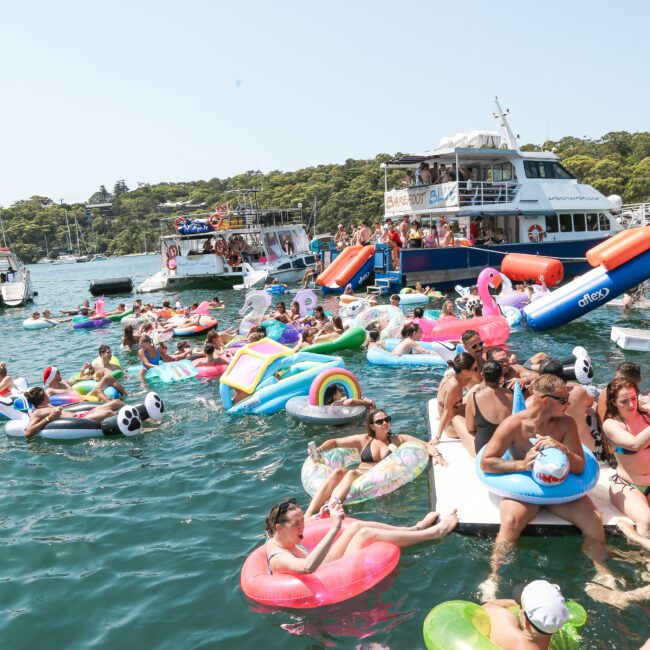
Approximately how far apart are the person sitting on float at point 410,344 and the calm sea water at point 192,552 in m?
2.15

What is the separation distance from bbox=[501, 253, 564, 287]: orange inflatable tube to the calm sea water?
32.3 feet

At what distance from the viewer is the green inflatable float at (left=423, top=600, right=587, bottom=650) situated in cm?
395

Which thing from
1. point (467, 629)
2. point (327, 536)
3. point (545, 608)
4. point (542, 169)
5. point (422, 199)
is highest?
point (542, 169)

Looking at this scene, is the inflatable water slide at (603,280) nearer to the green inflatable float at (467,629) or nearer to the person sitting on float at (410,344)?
the person sitting on float at (410,344)

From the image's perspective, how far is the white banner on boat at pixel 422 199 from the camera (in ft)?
79.8

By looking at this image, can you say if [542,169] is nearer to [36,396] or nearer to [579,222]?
[579,222]

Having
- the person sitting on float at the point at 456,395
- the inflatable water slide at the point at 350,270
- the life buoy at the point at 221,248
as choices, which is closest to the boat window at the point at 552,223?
the inflatable water slide at the point at 350,270

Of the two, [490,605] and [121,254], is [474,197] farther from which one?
[121,254]

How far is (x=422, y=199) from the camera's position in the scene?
25812 millimetres

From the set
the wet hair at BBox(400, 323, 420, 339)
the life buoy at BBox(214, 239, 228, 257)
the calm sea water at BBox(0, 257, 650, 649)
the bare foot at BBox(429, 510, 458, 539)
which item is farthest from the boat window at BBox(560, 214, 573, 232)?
the bare foot at BBox(429, 510, 458, 539)

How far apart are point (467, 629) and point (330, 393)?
18.1 ft

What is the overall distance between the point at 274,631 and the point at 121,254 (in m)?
123

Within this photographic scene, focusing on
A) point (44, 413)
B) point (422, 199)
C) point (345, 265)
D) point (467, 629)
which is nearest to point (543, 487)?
point (467, 629)

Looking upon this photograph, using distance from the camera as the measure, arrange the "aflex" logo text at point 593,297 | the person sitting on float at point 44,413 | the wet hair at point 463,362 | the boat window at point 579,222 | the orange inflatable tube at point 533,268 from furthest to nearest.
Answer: the boat window at point 579,222
the orange inflatable tube at point 533,268
the "aflex" logo text at point 593,297
the person sitting on float at point 44,413
the wet hair at point 463,362
